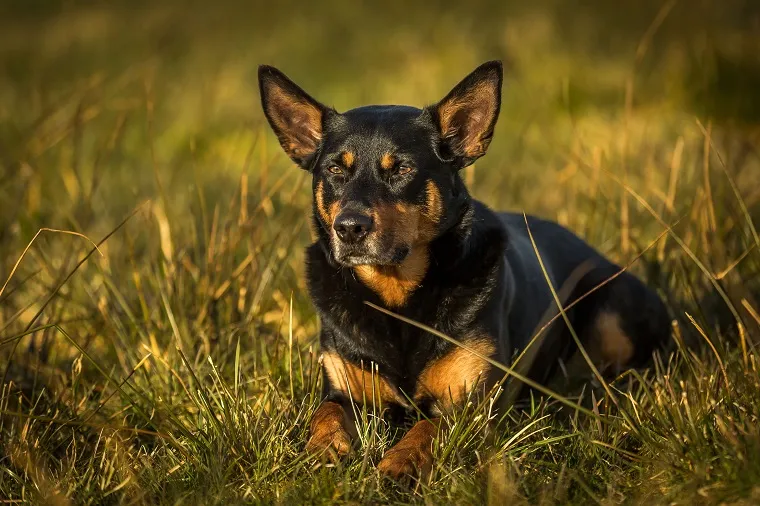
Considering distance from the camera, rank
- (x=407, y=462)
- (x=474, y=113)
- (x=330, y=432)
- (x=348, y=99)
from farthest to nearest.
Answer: (x=348, y=99) → (x=474, y=113) → (x=330, y=432) → (x=407, y=462)

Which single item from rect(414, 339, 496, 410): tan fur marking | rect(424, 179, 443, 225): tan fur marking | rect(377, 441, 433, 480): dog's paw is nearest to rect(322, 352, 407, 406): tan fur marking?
rect(414, 339, 496, 410): tan fur marking

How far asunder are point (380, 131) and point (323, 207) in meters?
0.39

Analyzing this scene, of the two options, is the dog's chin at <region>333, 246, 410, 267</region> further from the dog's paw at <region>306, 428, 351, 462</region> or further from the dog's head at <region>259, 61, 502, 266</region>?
the dog's paw at <region>306, 428, 351, 462</region>

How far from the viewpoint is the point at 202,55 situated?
13.5 m

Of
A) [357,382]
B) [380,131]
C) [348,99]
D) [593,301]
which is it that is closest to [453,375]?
[357,382]

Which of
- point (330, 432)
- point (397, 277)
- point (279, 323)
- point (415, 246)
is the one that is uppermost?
point (415, 246)

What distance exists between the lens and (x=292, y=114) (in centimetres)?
437

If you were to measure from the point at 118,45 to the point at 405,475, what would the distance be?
39.3ft

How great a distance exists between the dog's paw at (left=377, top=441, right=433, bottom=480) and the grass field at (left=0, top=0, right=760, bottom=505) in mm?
44

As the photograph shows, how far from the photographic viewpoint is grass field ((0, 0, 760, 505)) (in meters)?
3.28

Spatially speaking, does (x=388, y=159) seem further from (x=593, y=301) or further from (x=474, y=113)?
(x=593, y=301)

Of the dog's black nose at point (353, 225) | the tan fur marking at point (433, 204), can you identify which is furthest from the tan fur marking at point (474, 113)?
the dog's black nose at point (353, 225)

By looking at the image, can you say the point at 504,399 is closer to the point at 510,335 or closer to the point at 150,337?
the point at 510,335

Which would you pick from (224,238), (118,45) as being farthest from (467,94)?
(118,45)
